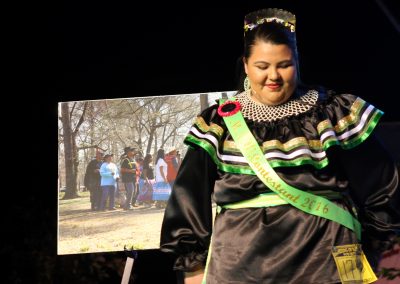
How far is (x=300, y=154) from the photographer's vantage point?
5.98 feet

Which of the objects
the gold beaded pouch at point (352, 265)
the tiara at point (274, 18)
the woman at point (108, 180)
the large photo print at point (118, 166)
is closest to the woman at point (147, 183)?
the large photo print at point (118, 166)

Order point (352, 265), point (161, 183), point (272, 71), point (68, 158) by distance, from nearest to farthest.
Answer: point (352, 265), point (272, 71), point (161, 183), point (68, 158)

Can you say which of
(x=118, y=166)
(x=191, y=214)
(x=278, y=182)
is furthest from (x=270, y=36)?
(x=118, y=166)

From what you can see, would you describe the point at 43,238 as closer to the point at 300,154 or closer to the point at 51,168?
the point at 51,168

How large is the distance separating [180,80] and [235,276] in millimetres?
2777

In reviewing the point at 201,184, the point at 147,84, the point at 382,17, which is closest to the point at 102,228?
the point at 147,84

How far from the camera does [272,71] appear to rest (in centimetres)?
188

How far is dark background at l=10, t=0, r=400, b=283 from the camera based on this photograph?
415 cm

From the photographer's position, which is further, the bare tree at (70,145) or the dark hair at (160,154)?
the bare tree at (70,145)

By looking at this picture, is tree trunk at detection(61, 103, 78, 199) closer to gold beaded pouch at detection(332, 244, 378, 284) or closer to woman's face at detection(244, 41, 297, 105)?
woman's face at detection(244, 41, 297, 105)

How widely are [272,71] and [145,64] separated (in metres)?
2.71

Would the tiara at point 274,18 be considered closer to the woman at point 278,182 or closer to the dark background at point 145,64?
the woman at point 278,182

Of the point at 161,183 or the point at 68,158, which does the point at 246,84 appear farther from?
the point at 68,158

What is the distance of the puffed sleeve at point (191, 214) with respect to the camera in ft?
6.31
